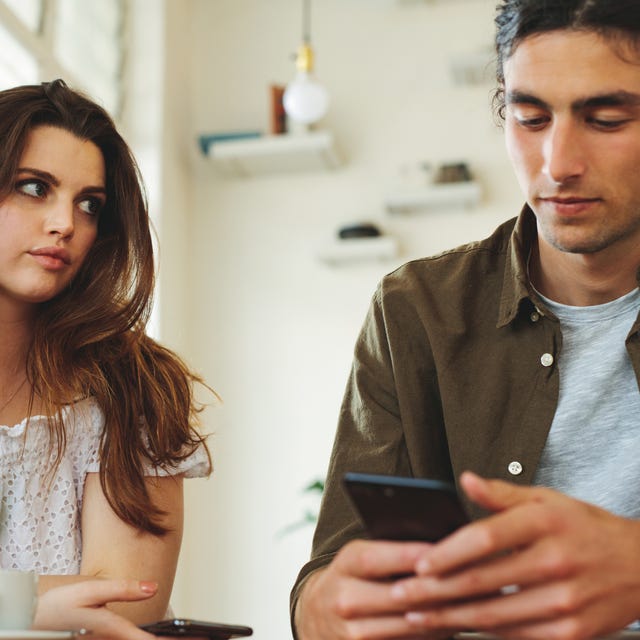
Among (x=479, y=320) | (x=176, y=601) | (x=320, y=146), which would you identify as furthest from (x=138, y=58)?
(x=479, y=320)

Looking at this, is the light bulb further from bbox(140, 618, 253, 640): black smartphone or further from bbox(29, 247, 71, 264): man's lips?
bbox(140, 618, 253, 640): black smartphone

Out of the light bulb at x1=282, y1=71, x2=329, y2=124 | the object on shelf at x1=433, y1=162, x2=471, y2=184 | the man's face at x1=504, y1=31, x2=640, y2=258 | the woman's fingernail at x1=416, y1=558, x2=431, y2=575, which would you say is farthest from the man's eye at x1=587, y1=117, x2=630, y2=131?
the object on shelf at x1=433, y1=162, x2=471, y2=184

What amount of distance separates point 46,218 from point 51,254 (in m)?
0.06

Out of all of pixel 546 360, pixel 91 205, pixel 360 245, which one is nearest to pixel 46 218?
pixel 91 205

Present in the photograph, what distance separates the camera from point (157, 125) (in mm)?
4086

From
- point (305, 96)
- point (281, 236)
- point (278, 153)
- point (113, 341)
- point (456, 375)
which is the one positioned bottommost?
point (456, 375)

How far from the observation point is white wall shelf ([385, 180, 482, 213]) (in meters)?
3.90

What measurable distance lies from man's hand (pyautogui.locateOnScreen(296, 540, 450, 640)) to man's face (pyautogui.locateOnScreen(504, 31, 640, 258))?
59cm

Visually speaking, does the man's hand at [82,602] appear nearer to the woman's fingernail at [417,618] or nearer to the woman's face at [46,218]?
the woman's fingernail at [417,618]

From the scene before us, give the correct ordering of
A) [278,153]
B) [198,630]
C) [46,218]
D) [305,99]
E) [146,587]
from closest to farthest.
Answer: [198,630] → [146,587] → [46,218] → [305,99] → [278,153]

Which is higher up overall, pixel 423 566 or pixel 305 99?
pixel 305 99

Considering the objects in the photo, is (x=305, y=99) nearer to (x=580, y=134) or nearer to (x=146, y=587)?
(x=580, y=134)

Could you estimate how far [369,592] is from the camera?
2.85ft

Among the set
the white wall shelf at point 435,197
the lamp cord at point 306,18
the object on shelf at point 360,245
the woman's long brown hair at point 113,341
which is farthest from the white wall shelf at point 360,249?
the woman's long brown hair at point 113,341
